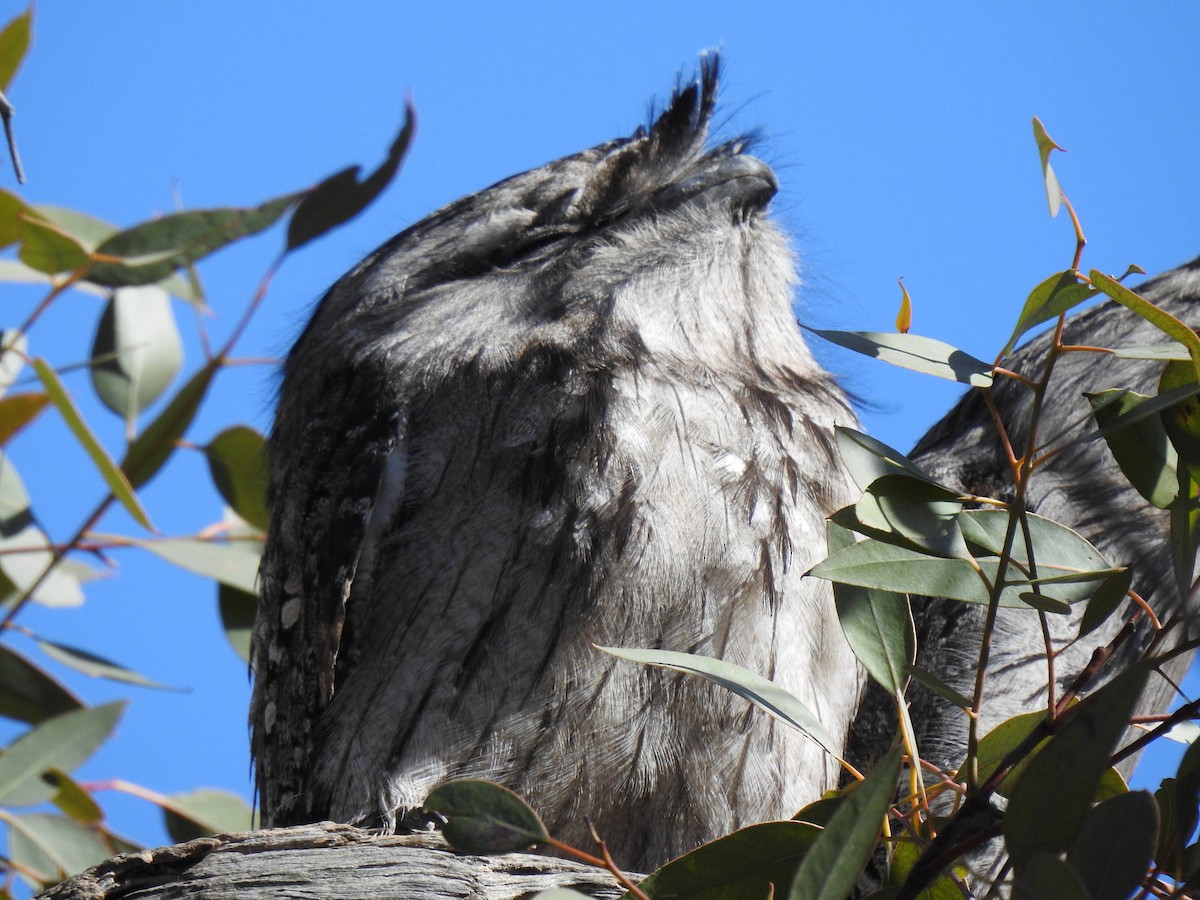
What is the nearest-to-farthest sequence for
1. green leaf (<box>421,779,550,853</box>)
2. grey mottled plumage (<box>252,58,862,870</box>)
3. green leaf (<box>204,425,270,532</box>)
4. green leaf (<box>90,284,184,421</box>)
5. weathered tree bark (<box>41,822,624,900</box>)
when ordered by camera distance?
green leaf (<box>421,779,550,853</box>)
weathered tree bark (<box>41,822,624,900</box>)
grey mottled plumage (<box>252,58,862,870</box>)
green leaf (<box>204,425,270,532</box>)
green leaf (<box>90,284,184,421</box>)

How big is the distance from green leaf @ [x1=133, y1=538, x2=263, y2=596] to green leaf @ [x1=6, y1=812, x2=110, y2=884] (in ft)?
2.15

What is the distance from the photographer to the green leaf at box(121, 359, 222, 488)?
2873 mm

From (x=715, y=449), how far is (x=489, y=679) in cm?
50

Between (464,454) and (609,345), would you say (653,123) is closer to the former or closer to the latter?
(609,345)

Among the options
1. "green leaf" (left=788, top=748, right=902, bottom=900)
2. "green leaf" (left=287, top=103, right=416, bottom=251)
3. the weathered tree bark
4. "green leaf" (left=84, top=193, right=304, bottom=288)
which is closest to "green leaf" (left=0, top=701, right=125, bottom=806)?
"green leaf" (left=84, top=193, right=304, bottom=288)

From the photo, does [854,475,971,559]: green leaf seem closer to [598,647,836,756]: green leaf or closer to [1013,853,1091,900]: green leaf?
[598,647,836,756]: green leaf

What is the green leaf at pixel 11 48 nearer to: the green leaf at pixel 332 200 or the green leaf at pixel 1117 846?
the green leaf at pixel 332 200

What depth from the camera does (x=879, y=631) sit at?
3.56 feet

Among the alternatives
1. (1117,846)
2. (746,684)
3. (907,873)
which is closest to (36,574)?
(746,684)

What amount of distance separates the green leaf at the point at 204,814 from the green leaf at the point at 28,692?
43cm

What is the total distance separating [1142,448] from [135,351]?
2.79m

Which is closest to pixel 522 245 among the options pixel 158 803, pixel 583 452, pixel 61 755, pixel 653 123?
pixel 653 123

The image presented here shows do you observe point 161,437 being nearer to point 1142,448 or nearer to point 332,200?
point 332,200

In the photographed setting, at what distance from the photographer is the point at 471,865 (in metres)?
1.39
